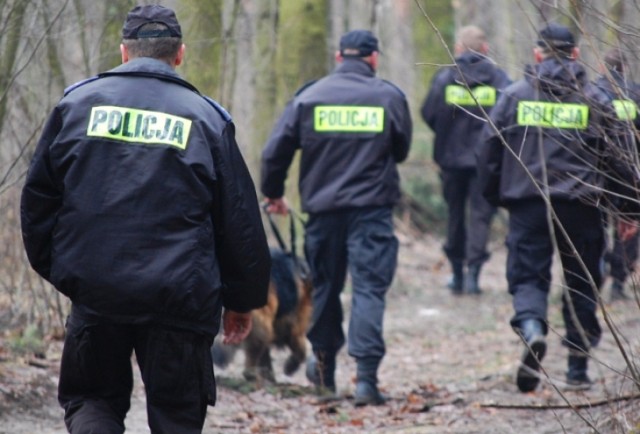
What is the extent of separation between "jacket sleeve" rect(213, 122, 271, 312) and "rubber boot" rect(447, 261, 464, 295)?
27.6 ft

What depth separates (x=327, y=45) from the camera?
40.5 ft

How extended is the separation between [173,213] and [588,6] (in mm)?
1981

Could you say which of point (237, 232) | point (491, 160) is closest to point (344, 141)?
point (491, 160)

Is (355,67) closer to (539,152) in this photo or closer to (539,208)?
(539,152)

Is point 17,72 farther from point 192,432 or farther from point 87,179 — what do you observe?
point 192,432

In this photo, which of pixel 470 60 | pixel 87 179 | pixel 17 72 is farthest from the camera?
pixel 470 60

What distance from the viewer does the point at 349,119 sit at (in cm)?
782

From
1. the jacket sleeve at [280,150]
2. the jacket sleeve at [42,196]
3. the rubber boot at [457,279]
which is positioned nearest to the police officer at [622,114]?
the rubber boot at [457,279]

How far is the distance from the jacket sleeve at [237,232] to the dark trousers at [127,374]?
0.92 feet

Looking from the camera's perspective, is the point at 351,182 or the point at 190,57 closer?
the point at 351,182

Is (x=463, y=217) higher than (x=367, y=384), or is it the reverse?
(x=463, y=217)

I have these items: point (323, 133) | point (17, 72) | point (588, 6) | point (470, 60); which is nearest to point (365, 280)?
point (323, 133)

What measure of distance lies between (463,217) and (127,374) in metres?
8.55

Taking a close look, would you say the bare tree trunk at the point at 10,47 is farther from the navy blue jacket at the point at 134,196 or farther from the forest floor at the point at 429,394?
the navy blue jacket at the point at 134,196
